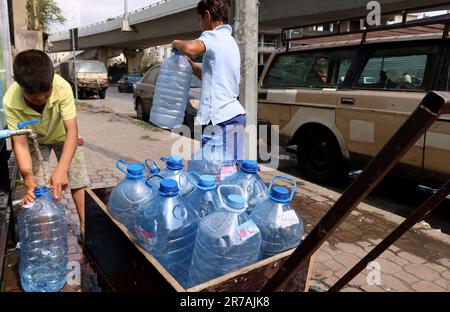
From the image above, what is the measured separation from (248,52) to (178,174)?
7.42 ft

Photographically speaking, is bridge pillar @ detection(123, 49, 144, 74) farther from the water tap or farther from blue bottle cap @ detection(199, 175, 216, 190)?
blue bottle cap @ detection(199, 175, 216, 190)

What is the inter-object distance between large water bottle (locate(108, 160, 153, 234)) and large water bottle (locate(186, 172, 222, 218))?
31 cm

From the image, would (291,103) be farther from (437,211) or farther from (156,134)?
(156,134)

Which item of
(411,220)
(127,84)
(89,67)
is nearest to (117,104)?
(89,67)

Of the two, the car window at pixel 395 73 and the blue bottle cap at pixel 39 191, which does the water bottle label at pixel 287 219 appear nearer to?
the blue bottle cap at pixel 39 191

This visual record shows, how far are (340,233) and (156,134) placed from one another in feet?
19.5

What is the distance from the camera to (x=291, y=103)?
19.2 ft

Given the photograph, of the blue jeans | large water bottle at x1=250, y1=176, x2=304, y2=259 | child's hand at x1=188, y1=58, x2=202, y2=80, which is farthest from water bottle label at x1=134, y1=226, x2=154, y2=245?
child's hand at x1=188, y1=58, x2=202, y2=80

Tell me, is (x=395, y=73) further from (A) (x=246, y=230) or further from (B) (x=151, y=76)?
(B) (x=151, y=76)

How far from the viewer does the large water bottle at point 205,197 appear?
2.15m

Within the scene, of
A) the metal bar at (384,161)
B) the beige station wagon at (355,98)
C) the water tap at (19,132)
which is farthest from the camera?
the beige station wagon at (355,98)

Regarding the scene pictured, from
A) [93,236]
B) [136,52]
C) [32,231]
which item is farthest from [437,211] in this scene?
[136,52]

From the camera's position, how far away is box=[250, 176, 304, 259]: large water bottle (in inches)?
80.5

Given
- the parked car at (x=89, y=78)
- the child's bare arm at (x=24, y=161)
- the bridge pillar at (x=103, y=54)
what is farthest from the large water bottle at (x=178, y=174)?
the bridge pillar at (x=103, y=54)
